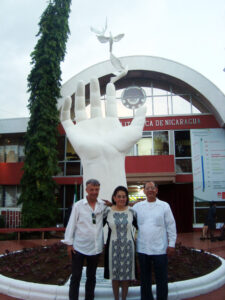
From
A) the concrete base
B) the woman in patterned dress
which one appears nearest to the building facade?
the concrete base

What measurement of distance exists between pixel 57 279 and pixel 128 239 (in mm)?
1728

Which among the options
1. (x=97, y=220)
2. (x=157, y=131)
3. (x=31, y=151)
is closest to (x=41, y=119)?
(x=31, y=151)

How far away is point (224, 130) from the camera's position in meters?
14.4

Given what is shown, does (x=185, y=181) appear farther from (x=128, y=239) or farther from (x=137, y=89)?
(x=128, y=239)

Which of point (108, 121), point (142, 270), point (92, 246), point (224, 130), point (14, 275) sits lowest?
point (14, 275)

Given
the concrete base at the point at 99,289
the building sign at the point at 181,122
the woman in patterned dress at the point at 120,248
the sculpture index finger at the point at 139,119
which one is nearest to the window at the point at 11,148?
the building sign at the point at 181,122

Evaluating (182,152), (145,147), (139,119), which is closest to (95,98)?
(139,119)

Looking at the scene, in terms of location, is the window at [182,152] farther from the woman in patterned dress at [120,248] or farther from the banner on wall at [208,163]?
the woman in patterned dress at [120,248]

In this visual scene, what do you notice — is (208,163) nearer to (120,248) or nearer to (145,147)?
(145,147)

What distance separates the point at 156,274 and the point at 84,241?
0.90m

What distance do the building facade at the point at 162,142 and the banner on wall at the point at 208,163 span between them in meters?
0.05

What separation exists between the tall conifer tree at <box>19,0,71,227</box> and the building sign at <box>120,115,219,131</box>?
5.09 metres

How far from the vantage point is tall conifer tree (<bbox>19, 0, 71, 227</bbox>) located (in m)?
12.3

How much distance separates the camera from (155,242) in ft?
10.2
